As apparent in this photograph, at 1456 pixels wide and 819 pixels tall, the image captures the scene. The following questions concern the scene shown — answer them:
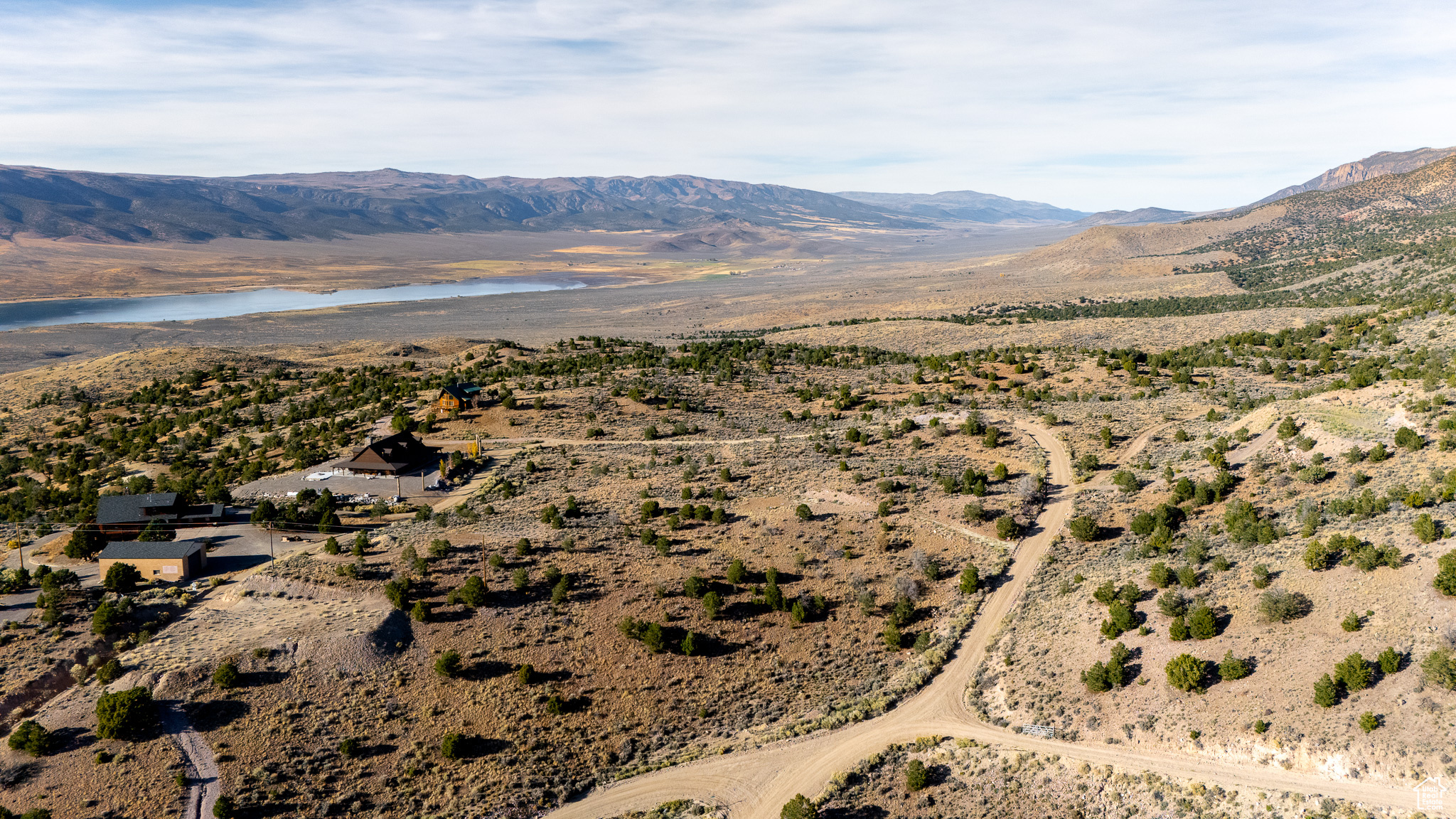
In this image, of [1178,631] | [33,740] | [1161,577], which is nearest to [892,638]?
[1178,631]

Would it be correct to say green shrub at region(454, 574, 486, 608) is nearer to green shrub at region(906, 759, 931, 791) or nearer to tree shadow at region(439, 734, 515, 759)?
tree shadow at region(439, 734, 515, 759)

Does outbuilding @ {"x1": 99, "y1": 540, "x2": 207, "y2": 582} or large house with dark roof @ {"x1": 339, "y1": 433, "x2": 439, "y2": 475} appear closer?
outbuilding @ {"x1": 99, "y1": 540, "x2": 207, "y2": 582}

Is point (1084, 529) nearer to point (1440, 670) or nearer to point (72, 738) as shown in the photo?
point (1440, 670)

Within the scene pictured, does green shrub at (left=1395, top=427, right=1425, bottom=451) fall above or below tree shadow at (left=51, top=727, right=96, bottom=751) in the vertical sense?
above

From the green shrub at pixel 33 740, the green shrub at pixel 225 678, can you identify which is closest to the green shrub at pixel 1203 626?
the green shrub at pixel 225 678

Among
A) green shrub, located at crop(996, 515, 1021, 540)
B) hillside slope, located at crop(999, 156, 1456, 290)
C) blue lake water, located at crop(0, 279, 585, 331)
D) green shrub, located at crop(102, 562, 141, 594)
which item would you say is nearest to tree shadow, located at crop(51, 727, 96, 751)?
green shrub, located at crop(102, 562, 141, 594)

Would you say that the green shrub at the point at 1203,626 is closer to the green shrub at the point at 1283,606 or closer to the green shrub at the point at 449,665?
the green shrub at the point at 1283,606

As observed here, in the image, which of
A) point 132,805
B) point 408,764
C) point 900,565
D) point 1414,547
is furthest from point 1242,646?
point 132,805
